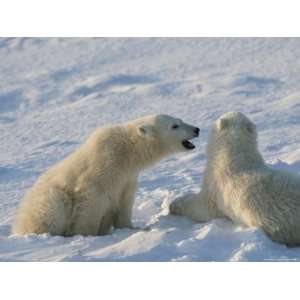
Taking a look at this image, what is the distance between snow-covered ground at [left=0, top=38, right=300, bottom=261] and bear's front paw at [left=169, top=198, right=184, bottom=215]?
105 millimetres

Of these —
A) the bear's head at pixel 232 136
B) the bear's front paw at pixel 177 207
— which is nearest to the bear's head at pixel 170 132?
the bear's head at pixel 232 136

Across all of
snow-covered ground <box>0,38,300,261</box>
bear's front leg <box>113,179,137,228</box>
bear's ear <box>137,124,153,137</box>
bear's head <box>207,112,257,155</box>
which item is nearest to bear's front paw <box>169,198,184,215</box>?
snow-covered ground <box>0,38,300,261</box>

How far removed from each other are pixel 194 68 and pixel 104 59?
232cm

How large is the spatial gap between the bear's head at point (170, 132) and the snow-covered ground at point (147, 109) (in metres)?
0.71

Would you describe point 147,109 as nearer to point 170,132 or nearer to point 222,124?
point 170,132

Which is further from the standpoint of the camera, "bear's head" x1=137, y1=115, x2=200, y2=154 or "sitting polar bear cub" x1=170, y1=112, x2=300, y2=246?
"bear's head" x1=137, y1=115, x2=200, y2=154

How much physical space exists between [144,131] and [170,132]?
0.95 feet

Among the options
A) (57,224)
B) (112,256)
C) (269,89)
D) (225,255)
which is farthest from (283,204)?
(269,89)

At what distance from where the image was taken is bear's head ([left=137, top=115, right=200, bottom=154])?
7.35 metres

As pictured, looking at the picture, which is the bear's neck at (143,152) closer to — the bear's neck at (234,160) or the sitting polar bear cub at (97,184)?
the sitting polar bear cub at (97,184)

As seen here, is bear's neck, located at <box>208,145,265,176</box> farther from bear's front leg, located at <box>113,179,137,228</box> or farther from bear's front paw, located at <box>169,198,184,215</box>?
bear's front leg, located at <box>113,179,137,228</box>

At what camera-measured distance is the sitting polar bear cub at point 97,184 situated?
690 cm

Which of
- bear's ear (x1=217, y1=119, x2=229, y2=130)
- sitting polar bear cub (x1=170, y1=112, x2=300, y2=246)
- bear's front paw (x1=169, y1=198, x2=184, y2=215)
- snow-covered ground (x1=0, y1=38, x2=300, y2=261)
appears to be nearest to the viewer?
snow-covered ground (x1=0, y1=38, x2=300, y2=261)

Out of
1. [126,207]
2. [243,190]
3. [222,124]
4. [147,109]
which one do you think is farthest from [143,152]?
[147,109]
